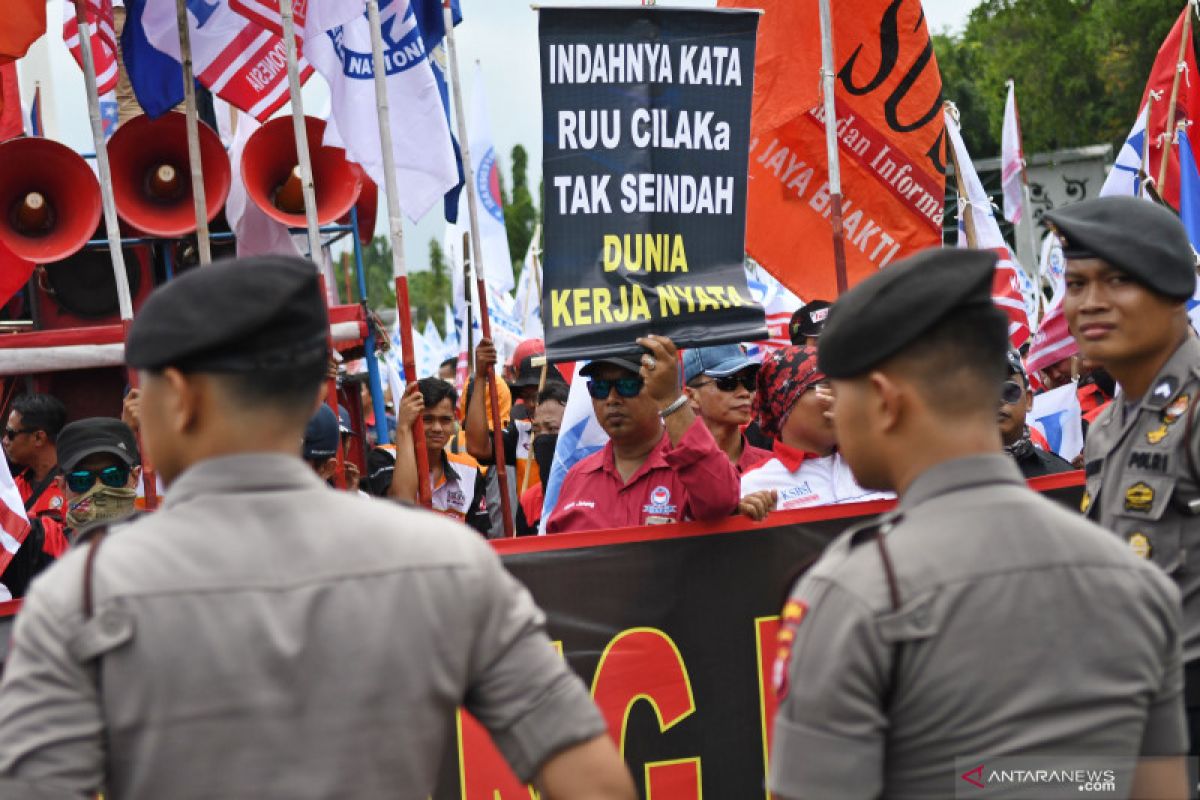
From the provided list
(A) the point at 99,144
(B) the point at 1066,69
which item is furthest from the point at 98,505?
(B) the point at 1066,69

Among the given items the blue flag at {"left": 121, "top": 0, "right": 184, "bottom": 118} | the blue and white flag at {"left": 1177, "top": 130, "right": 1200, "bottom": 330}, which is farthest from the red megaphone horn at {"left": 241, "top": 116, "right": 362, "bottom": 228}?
the blue and white flag at {"left": 1177, "top": 130, "right": 1200, "bottom": 330}

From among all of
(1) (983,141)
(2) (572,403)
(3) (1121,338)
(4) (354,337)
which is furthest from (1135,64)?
(3) (1121,338)

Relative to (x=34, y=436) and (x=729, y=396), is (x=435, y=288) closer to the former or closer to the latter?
(x=34, y=436)

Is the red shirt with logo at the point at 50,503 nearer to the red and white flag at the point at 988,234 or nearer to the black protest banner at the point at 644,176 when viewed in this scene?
the black protest banner at the point at 644,176

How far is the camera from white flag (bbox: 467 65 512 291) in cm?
1430

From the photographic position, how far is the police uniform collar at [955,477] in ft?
7.82

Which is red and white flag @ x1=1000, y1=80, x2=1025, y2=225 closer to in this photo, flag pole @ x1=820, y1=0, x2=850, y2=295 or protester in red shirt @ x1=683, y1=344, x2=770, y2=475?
flag pole @ x1=820, y1=0, x2=850, y2=295

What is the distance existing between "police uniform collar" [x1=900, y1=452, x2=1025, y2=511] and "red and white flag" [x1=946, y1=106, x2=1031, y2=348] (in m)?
7.40

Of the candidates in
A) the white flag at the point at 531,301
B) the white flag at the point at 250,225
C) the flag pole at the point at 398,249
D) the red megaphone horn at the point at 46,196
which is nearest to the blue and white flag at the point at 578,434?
the flag pole at the point at 398,249

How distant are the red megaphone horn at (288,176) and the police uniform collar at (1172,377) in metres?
7.73

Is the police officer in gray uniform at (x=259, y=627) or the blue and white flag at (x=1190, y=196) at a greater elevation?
the blue and white flag at (x=1190, y=196)

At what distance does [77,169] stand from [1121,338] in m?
8.67

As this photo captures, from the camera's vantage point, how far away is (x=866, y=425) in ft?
8.06

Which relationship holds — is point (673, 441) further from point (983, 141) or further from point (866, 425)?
point (983, 141)
